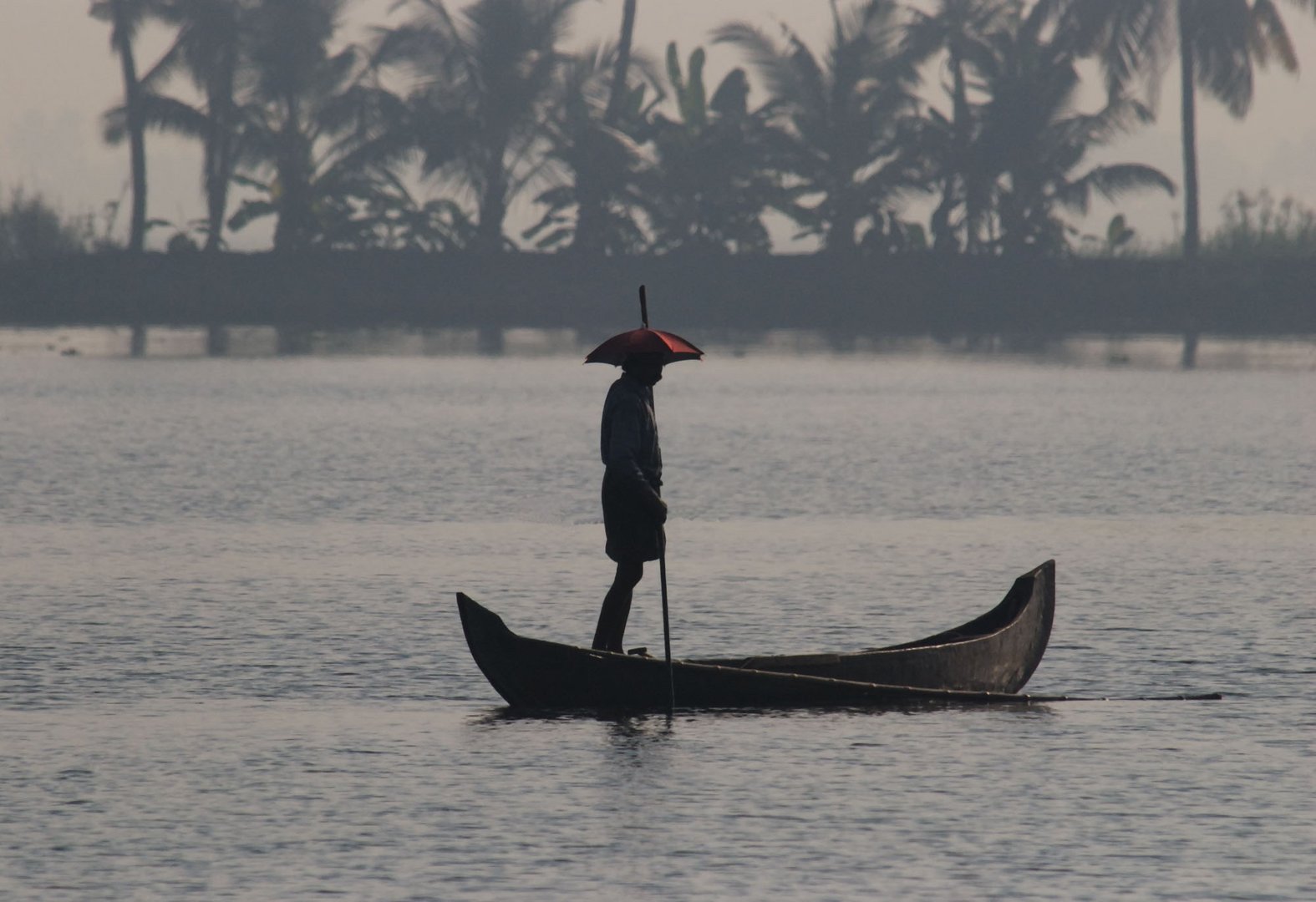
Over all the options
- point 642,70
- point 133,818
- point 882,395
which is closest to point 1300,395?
point 882,395

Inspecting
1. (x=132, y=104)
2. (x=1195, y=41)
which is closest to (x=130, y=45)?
(x=132, y=104)

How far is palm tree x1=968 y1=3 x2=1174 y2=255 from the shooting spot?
229 feet

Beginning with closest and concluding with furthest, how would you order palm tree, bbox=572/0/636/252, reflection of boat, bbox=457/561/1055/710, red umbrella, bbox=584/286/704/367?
red umbrella, bbox=584/286/704/367
reflection of boat, bbox=457/561/1055/710
palm tree, bbox=572/0/636/252

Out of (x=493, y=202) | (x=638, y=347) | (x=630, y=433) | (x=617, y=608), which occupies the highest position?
(x=493, y=202)

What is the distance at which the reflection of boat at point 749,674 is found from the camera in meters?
13.1

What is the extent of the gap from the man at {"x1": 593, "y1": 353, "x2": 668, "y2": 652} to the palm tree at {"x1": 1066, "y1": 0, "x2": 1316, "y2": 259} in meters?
60.5

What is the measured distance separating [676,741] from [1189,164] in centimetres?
6312

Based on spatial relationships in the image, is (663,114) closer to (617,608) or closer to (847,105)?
(847,105)

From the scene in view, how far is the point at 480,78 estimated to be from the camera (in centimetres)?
7231

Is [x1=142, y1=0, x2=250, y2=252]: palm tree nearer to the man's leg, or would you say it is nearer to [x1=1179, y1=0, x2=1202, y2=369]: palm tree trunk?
[x1=1179, y1=0, x2=1202, y2=369]: palm tree trunk

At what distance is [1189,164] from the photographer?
2852 inches

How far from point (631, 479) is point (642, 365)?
666mm

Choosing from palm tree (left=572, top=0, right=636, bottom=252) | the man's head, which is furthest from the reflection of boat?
palm tree (left=572, top=0, right=636, bottom=252)

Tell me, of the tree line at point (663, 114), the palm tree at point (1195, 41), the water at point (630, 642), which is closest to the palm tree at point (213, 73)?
the tree line at point (663, 114)
